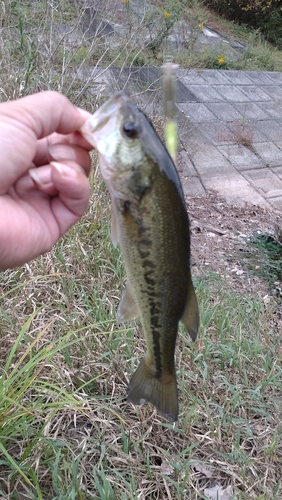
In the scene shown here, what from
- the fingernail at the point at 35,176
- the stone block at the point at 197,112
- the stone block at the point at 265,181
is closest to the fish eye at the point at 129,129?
the fingernail at the point at 35,176

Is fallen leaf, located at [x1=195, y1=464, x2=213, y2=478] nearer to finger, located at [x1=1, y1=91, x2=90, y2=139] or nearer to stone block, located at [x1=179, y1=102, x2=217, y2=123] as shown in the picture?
finger, located at [x1=1, y1=91, x2=90, y2=139]

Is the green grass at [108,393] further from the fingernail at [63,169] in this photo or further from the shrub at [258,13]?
the shrub at [258,13]

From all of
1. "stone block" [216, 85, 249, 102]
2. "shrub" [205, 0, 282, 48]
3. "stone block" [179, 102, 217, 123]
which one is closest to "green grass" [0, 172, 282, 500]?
"stone block" [179, 102, 217, 123]

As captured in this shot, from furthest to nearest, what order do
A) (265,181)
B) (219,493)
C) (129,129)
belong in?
1. (265,181)
2. (219,493)
3. (129,129)

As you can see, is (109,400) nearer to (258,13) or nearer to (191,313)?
(191,313)

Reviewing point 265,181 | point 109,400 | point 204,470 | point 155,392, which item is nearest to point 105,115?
point 155,392
